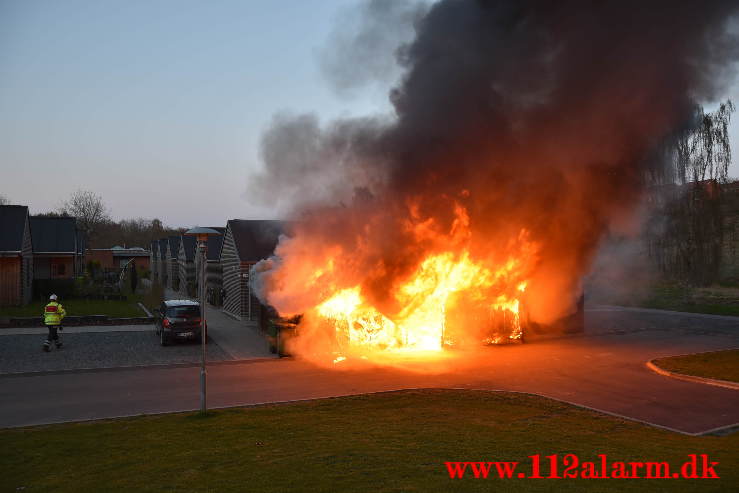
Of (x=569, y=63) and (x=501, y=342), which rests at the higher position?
(x=569, y=63)

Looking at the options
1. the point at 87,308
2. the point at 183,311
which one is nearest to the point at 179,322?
the point at 183,311

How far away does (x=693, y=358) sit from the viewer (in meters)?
17.0

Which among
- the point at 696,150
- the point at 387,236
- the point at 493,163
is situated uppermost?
the point at 696,150

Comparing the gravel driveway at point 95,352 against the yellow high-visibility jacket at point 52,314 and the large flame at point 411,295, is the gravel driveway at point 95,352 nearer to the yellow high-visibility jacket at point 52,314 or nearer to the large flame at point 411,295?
the yellow high-visibility jacket at point 52,314

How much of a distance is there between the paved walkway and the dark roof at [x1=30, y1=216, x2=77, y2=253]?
1423cm

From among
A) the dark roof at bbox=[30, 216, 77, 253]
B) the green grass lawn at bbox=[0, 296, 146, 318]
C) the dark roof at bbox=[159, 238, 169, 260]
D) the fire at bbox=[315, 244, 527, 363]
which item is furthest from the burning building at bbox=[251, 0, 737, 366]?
the dark roof at bbox=[159, 238, 169, 260]

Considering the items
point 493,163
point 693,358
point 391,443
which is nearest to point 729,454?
point 391,443

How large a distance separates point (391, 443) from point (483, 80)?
13382 millimetres

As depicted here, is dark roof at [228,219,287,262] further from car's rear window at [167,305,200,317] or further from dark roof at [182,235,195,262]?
dark roof at [182,235,195,262]

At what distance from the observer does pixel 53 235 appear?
3653 cm

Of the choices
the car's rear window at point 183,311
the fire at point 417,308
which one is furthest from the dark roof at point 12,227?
the fire at point 417,308

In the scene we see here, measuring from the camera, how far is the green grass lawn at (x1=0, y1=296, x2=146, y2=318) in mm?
26375

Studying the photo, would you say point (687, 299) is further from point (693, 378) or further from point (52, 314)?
point (52, 314)

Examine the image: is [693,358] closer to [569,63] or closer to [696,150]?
[569,63]
